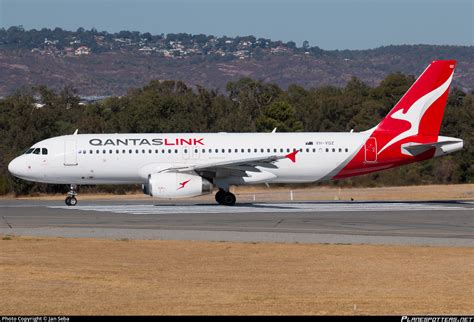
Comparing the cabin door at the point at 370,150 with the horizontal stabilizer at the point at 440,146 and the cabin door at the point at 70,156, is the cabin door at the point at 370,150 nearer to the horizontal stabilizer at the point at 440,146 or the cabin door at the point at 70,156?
the horizontal stabilizer at the point at 440,146

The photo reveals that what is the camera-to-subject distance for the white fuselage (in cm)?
4522

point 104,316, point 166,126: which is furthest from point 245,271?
point 166,126

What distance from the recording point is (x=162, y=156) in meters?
45.3

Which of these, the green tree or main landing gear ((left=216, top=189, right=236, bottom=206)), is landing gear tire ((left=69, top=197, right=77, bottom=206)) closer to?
main landing gear ((left=216, top=189, right=236, bottom=206))

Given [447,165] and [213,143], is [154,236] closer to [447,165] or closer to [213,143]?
[213,143]

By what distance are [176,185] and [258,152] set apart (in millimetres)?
5059

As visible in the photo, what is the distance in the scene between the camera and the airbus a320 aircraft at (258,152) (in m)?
45.2

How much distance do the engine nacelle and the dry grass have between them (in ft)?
41.6

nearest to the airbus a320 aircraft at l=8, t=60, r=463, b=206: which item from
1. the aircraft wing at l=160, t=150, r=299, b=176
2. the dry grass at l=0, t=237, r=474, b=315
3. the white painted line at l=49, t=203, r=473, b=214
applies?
the aircraft wing at l=160, t=150, r=299, b=176

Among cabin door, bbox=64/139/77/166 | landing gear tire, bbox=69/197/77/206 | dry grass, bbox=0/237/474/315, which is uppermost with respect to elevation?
cabin door, bbox=64/139/77/166

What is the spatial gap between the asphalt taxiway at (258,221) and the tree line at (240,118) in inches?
584

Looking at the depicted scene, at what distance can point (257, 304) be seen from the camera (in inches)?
725

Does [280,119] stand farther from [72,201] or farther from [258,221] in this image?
[258,221]

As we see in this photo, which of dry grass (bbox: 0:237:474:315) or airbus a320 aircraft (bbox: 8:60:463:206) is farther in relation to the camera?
airbus a320 aircraft (bbox: 8:60:463:206)
